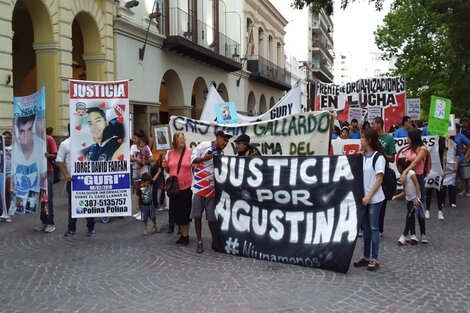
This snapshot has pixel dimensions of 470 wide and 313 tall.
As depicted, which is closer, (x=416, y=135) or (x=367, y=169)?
(x=367, y=169)

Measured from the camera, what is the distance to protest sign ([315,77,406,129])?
15281mm

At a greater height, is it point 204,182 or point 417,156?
point 417,156

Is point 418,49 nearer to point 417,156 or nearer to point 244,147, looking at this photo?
point 417,156

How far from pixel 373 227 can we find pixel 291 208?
1.00 m

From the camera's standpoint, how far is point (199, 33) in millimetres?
26453

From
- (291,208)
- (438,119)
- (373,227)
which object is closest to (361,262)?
(373,227)

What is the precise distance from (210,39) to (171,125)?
20.6 metres

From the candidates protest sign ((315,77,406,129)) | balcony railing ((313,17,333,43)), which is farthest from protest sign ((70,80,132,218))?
balcony railing ((313,17,333,43))

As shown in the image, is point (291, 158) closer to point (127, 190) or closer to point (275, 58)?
point (127, 190)

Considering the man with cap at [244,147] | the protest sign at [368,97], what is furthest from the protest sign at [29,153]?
the protest sign at [368,97]

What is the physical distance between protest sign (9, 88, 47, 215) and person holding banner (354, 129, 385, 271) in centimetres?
516

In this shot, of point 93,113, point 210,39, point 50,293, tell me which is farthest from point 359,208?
point 210,39

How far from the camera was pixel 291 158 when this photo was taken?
6.69m

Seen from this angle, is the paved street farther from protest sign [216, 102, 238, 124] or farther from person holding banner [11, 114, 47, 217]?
protest sign [216, 102, 238, 124]
